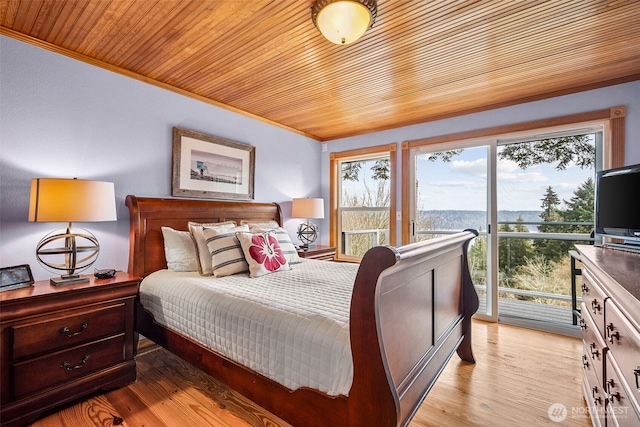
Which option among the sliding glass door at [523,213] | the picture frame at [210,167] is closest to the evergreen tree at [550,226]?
the sliding glass door at [523,213]

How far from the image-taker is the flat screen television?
5.95 ft

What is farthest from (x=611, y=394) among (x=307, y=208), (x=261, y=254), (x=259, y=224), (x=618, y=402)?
(x=307, y=208)

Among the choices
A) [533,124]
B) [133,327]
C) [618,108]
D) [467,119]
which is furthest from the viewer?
[467,119]

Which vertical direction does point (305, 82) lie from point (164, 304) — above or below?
above

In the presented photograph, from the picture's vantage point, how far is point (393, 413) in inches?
40.4

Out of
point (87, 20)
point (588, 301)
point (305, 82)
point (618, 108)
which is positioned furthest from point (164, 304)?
point (618, 108)

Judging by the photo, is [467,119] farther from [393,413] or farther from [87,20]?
[87,20]

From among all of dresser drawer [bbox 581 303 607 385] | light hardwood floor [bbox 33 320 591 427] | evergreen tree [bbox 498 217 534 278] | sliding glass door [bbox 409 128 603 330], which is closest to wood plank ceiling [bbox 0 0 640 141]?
sliding glass door [bbox 409 128 603 330]

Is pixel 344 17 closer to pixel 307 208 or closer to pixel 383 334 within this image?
pixel 383 334

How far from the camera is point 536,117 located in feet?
9.77

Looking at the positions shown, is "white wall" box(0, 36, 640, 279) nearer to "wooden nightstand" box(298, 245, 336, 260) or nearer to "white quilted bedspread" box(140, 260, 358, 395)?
"white quilted bedspread" box(140, 260, 358, 395)

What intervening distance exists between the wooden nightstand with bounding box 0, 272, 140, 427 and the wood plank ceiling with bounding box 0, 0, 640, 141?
1732 mm

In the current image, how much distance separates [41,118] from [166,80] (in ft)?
3.34

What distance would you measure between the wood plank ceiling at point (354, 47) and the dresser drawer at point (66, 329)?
74.5 inches
